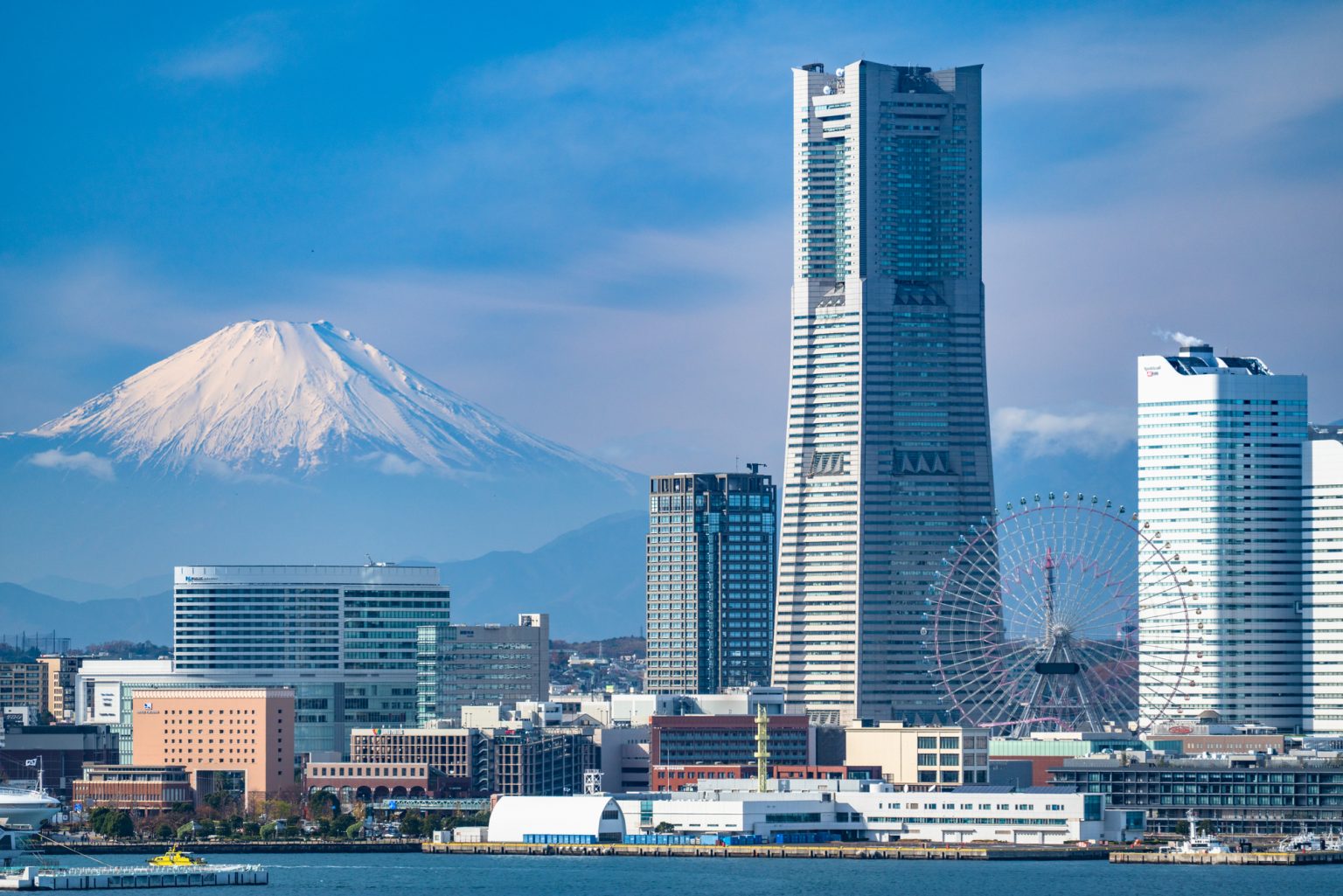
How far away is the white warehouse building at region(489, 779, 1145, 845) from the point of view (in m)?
175

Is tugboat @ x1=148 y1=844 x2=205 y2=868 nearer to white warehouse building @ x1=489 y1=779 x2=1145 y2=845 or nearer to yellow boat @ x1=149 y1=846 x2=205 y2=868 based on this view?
yellow boat @ x1=149 y1=846 x2=205 y2=868

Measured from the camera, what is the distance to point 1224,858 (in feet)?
545

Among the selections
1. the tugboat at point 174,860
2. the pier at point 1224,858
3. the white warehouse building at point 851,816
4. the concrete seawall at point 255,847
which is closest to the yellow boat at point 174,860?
the tugboat at point 174,860

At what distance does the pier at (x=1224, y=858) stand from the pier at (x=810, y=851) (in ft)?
10.0

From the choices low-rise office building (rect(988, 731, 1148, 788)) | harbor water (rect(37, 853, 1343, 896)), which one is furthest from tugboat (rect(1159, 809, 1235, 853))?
low-rise office building (rect(988, 731, 1148, 788))

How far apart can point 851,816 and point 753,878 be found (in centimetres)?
2637

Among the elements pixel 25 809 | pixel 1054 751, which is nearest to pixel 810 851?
pixel 1054 751

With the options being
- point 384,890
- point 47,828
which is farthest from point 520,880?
point 47,828

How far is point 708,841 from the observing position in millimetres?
177750

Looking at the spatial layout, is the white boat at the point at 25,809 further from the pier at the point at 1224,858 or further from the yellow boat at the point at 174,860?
the pier at the point at 1224,858

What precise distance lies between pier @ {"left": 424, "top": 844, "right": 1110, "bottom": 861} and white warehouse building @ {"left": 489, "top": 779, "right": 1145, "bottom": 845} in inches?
82.1

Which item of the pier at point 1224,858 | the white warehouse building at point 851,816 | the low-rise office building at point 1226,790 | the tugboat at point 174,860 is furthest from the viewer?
the low-rise office building at point 1226,790

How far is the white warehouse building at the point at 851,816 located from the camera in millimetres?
175375

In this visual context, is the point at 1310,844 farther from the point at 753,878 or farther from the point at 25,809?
the point at 25,809
